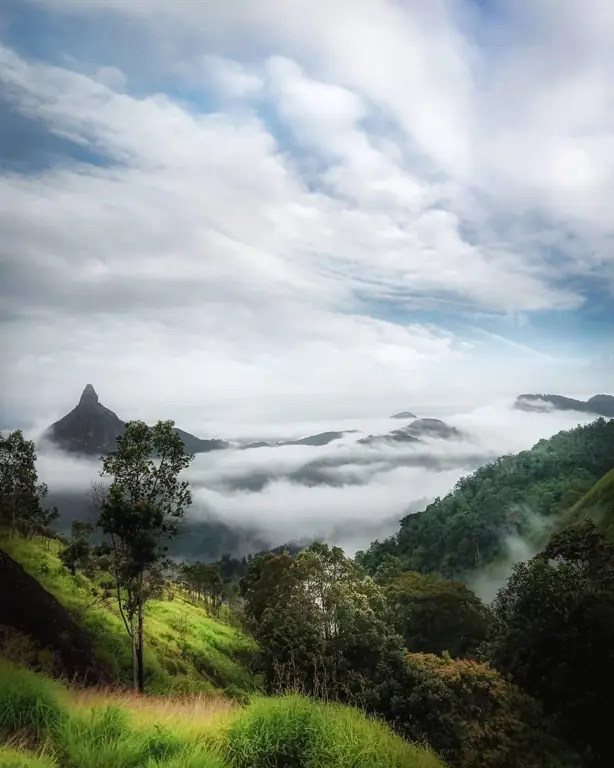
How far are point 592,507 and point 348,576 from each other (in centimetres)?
7287

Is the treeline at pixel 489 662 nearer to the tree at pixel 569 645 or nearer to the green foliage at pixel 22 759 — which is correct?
the tree at pixel 569 645

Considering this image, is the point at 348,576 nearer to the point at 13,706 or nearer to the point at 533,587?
the point at 533,587

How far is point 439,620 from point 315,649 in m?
27.6

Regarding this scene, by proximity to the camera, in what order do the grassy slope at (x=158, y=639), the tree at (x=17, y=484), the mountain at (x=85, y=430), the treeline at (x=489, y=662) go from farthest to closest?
the mountain at (x=85, y=430) < the tree at (x=17, y=484) < the grassy slope at (x=158, y=639) < the treeline at (x=489, y=662)

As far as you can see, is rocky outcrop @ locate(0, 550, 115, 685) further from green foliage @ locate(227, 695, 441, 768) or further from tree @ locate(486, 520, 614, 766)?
tree @ locate(486, 520, 614, 766)

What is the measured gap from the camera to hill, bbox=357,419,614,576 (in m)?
105

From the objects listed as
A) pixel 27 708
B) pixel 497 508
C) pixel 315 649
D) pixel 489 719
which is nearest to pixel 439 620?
pixel 489 719

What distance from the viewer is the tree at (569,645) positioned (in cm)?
2031

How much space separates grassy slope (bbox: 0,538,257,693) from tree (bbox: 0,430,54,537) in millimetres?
2081

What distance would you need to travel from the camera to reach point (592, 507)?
87000mm

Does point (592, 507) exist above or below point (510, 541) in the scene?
above

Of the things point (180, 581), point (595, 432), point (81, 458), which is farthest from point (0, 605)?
point (595, 432)

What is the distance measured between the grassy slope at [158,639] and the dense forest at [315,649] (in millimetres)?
156

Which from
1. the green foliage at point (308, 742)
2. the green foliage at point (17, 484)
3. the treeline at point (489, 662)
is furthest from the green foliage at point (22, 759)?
the green foliage at point (17, 484)
